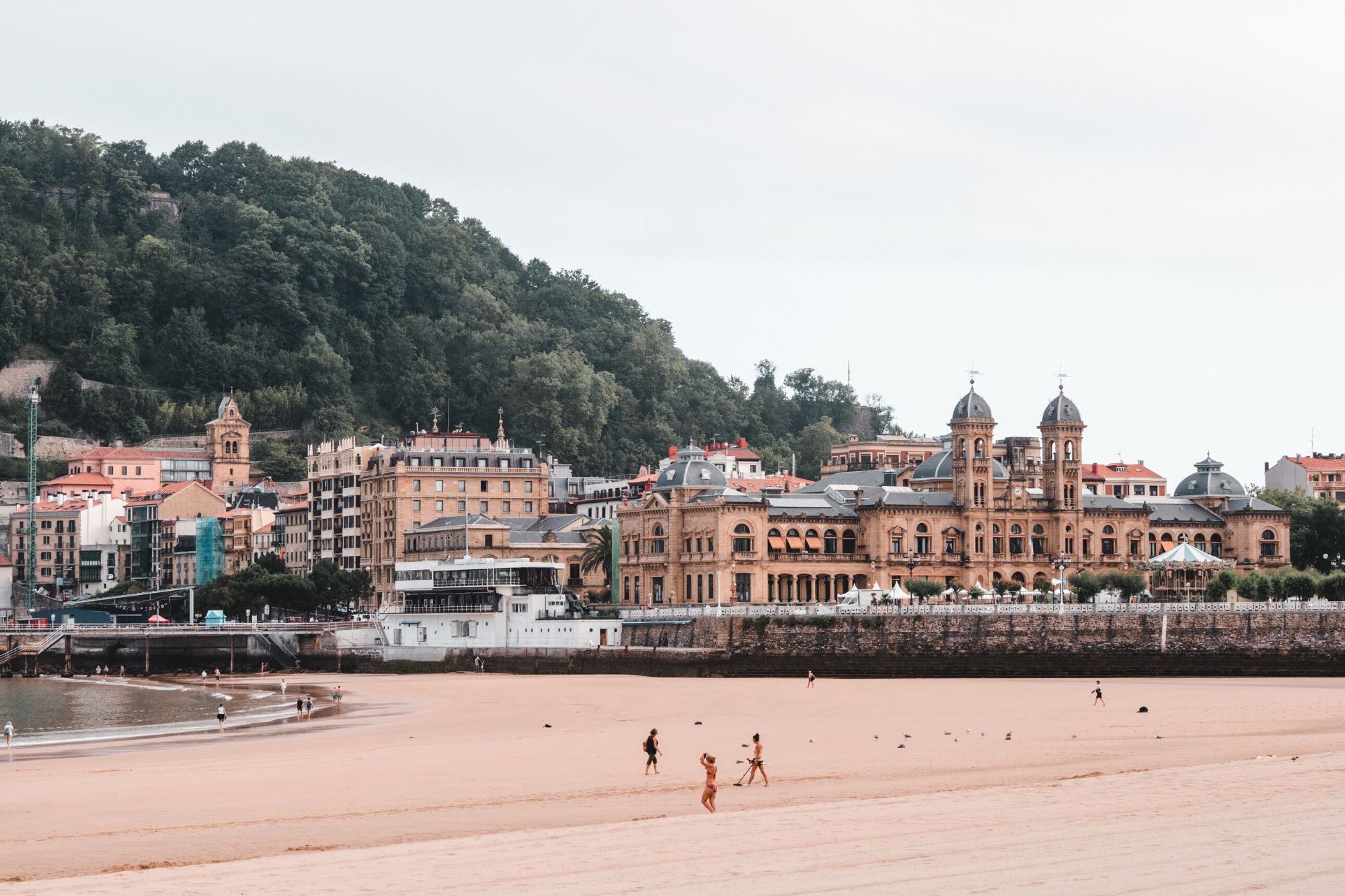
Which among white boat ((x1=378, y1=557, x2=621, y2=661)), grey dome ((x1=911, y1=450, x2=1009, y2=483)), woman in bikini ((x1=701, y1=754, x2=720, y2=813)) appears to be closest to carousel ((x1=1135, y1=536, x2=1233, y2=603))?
grey dome ((x1=911, y1=450, x2=1009, y2=483))

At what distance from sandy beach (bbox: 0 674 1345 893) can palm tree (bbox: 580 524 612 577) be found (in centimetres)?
4695

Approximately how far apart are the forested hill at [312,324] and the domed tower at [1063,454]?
54.3m

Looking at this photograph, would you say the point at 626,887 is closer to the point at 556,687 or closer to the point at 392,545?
the point at 556,687

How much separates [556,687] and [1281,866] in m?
49.9

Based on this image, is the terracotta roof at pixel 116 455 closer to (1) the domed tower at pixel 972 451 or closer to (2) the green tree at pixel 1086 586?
(1) the domed tower at pixel 972 451

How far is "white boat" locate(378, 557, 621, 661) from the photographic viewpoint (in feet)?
286

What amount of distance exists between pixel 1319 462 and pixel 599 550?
68124 mm

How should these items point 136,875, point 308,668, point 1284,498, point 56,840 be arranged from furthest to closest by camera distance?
point 1284,498 < point 308,668 < point 56,840 < point 136,875

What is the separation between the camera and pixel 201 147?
19012 cm

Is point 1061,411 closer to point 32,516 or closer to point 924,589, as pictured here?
point 924,589

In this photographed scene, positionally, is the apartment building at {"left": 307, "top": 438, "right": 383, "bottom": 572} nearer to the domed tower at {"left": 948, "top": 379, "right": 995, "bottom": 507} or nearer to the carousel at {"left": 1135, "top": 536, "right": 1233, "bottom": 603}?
the domed tower at {"left": 948, "top": 379, "right": 995, "bottom": 507}

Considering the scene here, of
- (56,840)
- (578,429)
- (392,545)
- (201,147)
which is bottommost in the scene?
(56,840)

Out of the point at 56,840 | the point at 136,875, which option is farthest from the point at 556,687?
the point at 136,875

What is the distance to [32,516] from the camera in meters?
130
